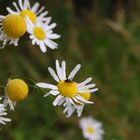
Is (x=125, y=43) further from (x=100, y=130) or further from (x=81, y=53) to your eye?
(x=100, y=130)

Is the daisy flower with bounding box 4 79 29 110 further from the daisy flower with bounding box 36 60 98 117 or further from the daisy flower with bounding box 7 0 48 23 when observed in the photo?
the daisy flower with bounding box 7 0 48 23

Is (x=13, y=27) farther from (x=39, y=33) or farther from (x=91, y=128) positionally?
(x=91, y=128)

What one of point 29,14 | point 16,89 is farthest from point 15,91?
point 29,14

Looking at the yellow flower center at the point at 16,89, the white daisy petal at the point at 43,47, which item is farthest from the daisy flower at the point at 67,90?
the white daisy petal at the point at 43,47

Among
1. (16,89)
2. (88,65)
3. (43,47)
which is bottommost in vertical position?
(16,89)

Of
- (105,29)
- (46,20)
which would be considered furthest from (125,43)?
(46,20)

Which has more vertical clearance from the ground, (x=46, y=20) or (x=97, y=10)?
(x=97, y=10)
